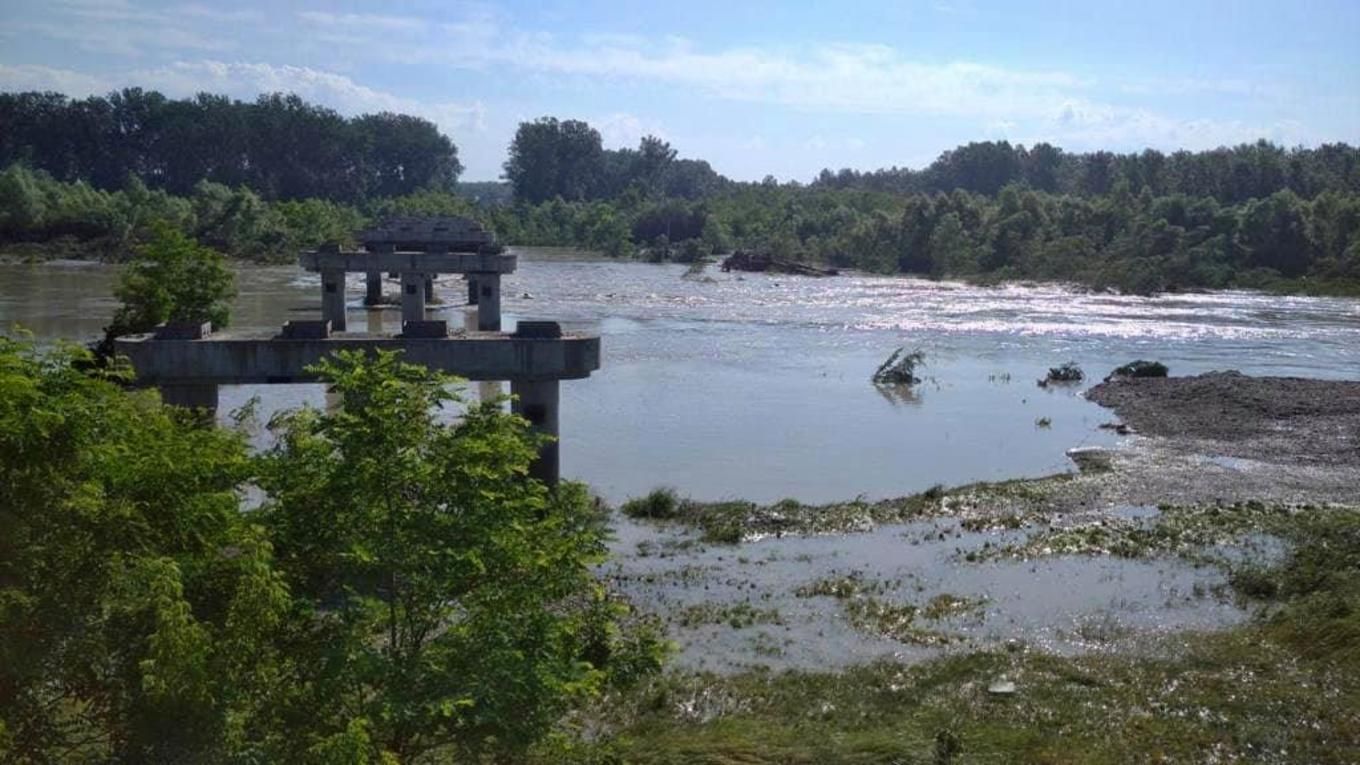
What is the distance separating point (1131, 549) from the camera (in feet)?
83.8

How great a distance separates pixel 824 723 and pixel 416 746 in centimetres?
686

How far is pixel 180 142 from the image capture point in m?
168

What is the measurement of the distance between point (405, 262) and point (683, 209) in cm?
11117

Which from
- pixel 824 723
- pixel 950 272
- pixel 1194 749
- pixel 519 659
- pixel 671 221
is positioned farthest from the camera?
pixel 671 221

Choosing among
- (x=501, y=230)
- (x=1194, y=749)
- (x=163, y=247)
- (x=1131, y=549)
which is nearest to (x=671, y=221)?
(x=501, y=230)

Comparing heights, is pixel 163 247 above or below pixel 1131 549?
above

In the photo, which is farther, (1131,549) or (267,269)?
(267,269)

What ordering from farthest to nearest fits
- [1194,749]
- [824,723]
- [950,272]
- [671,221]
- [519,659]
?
1. [671,221]
2. [950,272]
3. [824,723]
4. [1194,749]
5. [519,659]

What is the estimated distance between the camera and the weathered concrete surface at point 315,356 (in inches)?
1064

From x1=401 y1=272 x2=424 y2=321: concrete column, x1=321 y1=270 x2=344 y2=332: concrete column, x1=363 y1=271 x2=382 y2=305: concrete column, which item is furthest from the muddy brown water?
x1=401 y1=272 x2=424 y2=321: concrete column

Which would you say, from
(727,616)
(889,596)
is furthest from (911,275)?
(727,616)

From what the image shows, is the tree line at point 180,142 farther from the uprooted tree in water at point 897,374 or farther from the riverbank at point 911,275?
the uprooted tree in water at point 897,374

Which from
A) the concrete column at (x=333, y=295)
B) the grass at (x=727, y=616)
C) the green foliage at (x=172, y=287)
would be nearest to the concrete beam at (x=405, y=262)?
the concrete column at (x=333, y=295)

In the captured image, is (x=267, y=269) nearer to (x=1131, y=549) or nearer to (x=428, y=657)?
(x=1131, y=549)
